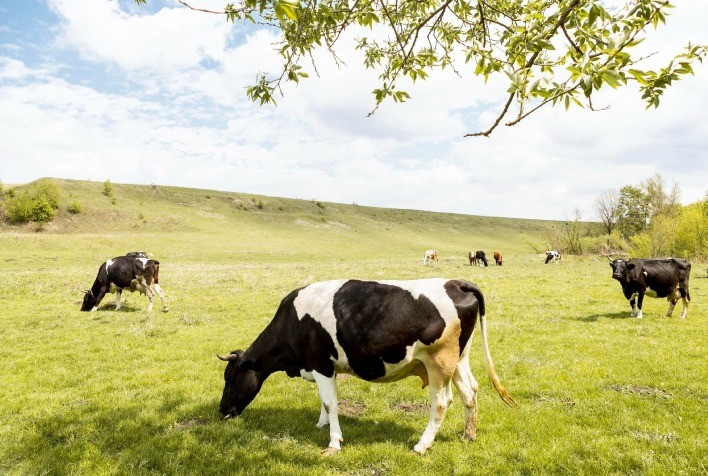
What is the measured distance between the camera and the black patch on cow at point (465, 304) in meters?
7.05

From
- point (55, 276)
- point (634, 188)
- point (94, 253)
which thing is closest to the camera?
point (55, 276)

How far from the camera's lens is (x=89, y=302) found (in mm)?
19500

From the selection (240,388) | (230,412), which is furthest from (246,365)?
(230,412)

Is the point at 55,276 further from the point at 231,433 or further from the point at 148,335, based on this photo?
the point at 231,433

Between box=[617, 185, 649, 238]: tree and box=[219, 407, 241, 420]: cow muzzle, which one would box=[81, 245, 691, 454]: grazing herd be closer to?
box=[219, 407, 241, 420]: cow muzzle

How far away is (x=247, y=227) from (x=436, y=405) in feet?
296

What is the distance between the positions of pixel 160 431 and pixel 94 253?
5377 centimetres

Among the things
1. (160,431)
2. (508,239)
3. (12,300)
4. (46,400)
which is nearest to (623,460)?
(160,431)

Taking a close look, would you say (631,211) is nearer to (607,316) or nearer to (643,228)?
(643,228)

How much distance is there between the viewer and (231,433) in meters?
7.55

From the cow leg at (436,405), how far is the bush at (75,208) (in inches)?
3445

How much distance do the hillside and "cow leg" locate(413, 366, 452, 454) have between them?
54093 mm

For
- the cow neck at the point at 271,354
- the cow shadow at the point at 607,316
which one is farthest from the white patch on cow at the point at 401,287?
the cow shadow at the point at 607,316

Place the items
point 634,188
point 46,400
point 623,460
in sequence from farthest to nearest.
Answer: point 634,188
point 46,400
point 623,460
